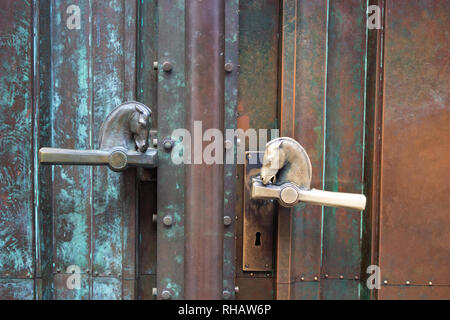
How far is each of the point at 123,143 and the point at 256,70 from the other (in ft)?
1.64

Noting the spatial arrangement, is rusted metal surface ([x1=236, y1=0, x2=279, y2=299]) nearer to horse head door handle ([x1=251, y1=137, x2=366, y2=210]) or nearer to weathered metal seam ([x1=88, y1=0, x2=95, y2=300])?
horse head door handle ([x1=251, y1=137, x2=366, y2=210])

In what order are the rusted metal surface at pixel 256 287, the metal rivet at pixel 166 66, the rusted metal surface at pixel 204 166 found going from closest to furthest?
the rusted metal surface at pixel 204 166 → the metal rivet at pixel 166 66 → the rusted metal surface at pixel 256 287

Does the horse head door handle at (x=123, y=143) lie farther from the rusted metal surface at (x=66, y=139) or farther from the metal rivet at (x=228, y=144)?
the metal rivet at (x=228, y=144)

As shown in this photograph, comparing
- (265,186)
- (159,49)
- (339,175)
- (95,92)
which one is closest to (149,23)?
(159,49)

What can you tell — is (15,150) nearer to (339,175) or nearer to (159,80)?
(159,80)

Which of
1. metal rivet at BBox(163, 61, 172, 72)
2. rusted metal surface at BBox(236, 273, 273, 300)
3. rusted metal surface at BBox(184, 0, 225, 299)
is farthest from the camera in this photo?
rusted metal surface at BBox(236, 273, 273, 300)

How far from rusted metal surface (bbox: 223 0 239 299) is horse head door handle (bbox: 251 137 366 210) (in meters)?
0.13

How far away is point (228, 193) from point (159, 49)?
508 millimetres

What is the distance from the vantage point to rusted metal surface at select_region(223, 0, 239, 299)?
112 centimetres

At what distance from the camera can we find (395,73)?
3.64 feet

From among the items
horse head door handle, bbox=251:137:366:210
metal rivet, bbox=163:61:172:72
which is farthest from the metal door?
horse head door handle, bbox=251:137:366:210

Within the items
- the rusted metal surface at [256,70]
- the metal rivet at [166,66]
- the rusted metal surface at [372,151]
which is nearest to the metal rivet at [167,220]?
the rusted metal surface at [256,70]

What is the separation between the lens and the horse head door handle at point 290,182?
965 mm

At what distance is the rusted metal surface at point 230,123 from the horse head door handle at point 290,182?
13 cm
